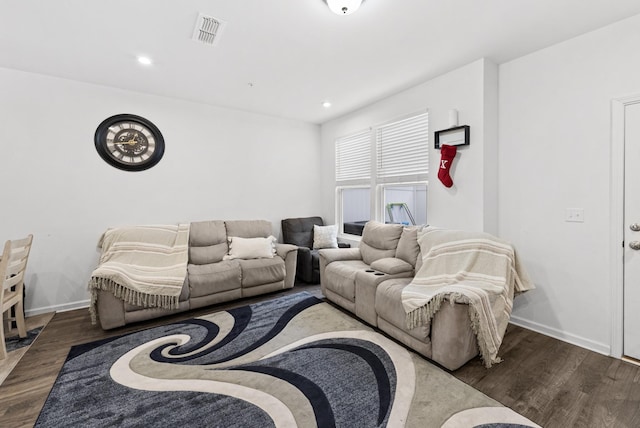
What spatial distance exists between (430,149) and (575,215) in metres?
1.50

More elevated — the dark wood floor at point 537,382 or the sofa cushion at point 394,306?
the sofa cushion at point 394,306

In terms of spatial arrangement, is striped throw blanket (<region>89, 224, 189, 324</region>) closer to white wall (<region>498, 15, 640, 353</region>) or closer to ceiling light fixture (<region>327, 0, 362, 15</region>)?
ceiling light fixture (<region>327, 0, 362, 15</region>)

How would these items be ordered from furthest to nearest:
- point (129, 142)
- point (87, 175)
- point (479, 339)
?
point (129, 142), point (87, 175), point (479, 339)

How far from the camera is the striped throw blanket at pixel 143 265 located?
274cm

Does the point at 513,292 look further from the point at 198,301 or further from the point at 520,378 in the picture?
the point at 198,301

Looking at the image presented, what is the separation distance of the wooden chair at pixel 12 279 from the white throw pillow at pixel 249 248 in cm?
189

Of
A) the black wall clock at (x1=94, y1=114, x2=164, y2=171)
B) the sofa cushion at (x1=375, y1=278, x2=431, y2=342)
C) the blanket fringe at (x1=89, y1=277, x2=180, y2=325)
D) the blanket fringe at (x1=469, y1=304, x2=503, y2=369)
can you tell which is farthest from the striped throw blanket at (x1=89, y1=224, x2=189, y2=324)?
the blanket fringe at (x1=469, y1=304, x2=503, y2=369)

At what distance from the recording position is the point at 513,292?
2334 mm

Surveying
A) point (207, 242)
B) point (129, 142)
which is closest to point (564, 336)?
point (207, 242)

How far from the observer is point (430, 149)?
335 cm

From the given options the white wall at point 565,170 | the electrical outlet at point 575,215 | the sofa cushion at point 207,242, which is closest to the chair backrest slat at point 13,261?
A: the sofa cushion at point 207,242

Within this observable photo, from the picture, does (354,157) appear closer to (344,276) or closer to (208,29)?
(344,276)

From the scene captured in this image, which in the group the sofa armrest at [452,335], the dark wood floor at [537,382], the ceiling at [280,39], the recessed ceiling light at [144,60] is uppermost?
the recessed ceiling light at [144,60]

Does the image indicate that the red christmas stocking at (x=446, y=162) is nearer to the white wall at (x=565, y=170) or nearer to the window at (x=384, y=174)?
the window at (x=384, y=174)
